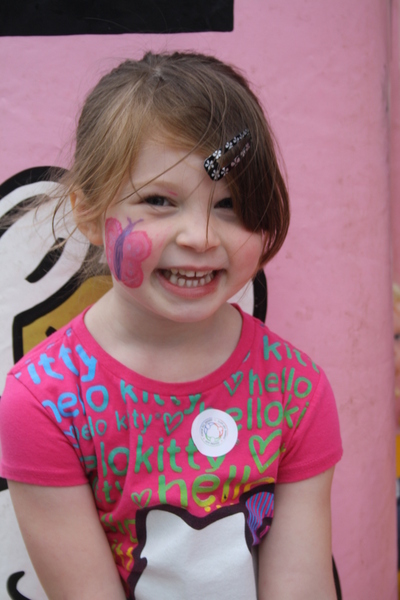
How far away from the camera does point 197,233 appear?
793 mm

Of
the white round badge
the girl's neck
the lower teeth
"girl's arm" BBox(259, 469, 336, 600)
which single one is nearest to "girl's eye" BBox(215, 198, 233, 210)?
the lower teeth

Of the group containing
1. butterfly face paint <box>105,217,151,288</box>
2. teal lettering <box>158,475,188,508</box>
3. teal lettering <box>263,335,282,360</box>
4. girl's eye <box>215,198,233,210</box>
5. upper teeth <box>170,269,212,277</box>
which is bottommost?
teal lettering <box>158,475,188,508</box>

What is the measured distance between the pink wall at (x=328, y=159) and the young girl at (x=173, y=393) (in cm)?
23

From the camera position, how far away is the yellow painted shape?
1135 millimetres

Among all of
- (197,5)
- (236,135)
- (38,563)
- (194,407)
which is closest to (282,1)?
(197,5)

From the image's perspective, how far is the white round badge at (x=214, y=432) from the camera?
3.02 feet

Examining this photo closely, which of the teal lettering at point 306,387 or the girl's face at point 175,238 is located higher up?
the girl's face at point 175,238

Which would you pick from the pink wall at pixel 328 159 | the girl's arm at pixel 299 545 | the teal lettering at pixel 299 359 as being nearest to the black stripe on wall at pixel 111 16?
the pink wall at pixel 328 159

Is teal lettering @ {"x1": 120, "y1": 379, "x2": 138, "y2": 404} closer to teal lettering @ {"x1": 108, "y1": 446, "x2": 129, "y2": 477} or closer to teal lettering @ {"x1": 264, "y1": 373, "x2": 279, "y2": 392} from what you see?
teal lettering @ {"x1": 108, "y1": 446, "x2": 129, "y2": 477}

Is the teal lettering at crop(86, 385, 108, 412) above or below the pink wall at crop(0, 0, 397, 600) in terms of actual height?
below

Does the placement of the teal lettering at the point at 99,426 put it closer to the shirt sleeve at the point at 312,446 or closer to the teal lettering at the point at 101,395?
the teal lettering at the point at 101,395

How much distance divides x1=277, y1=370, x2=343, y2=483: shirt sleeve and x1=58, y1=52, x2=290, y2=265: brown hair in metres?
0.30

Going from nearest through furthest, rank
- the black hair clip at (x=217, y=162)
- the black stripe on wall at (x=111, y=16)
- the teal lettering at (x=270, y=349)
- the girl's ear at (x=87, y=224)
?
the black hair clip at (x=217, y=162) < the girl's ear at (x=87, y=224) < the teal lettering at (x=270, y=349) < the black stripe on wall at (x=111, y=16)

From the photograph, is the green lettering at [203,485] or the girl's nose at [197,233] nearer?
the girl's nose at [197,233]
